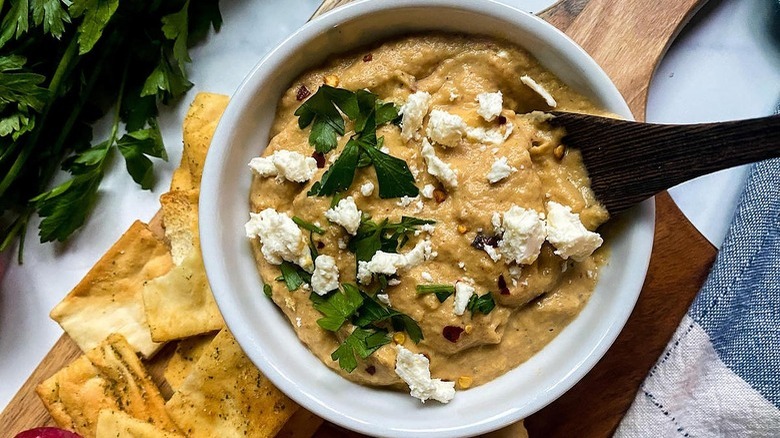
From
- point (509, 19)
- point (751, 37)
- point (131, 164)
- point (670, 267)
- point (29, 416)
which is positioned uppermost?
point (509, 19)

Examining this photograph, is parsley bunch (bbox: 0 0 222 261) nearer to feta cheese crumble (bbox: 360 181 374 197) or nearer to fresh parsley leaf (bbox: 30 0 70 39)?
fresh parsley leaf (bbox: 30 0 70 39)

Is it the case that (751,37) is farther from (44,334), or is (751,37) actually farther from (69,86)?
(44,334)

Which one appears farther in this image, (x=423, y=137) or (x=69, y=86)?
(x=69, y=86)

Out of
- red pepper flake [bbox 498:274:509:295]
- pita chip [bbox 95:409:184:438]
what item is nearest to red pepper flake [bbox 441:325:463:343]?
red pepper flake [bbox 498:274:509:295]

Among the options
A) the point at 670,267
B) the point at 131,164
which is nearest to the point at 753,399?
the point at 670,267

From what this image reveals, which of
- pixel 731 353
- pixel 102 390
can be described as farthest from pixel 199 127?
pixel 731 353

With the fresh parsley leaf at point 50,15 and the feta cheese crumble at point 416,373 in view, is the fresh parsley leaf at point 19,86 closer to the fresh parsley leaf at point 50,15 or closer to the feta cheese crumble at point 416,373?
the fresh parsley leaf at point 50,15

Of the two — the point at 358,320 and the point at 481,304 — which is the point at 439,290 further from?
the point at 358,320
